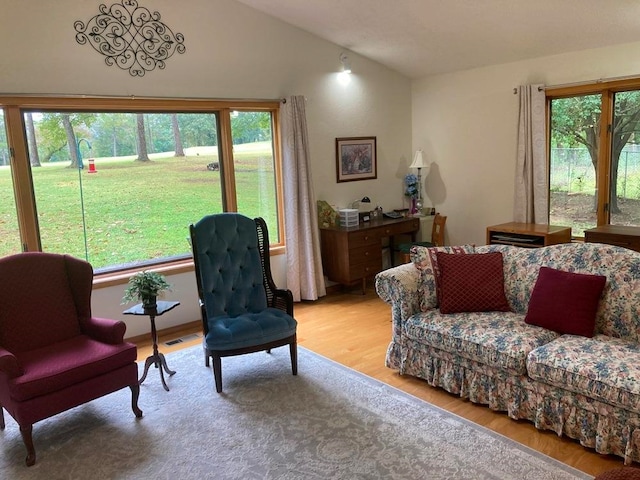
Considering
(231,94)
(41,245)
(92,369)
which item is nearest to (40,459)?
(92,369)

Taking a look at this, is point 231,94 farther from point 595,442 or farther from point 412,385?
point 595,442

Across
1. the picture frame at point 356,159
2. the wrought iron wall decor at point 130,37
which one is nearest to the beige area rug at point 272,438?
the wrought iron wall decor at point 130,37

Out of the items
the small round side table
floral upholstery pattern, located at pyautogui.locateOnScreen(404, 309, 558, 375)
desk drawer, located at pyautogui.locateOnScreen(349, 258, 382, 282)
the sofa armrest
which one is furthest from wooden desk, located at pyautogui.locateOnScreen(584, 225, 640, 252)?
the small round side table

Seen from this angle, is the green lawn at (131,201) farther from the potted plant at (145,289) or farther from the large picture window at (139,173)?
the potted plant at (145,289)

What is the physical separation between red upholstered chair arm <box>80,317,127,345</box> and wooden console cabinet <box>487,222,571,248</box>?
3.52 m

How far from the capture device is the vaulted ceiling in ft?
13.7

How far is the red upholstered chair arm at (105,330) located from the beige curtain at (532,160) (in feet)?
13.1

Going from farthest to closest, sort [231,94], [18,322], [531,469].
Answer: [231,94] < [18,322] < [531,469]

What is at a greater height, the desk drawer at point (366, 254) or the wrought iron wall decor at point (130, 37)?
the wrought iron wall decor at point (130, 37)

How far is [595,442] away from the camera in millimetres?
2602

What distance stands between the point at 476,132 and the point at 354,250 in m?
1.92

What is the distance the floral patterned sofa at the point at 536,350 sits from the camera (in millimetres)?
2537

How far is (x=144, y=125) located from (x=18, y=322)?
6.72ft

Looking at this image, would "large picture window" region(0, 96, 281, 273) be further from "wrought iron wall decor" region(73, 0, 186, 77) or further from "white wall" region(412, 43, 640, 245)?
"white wall" region(412, 43, 640, 245)
